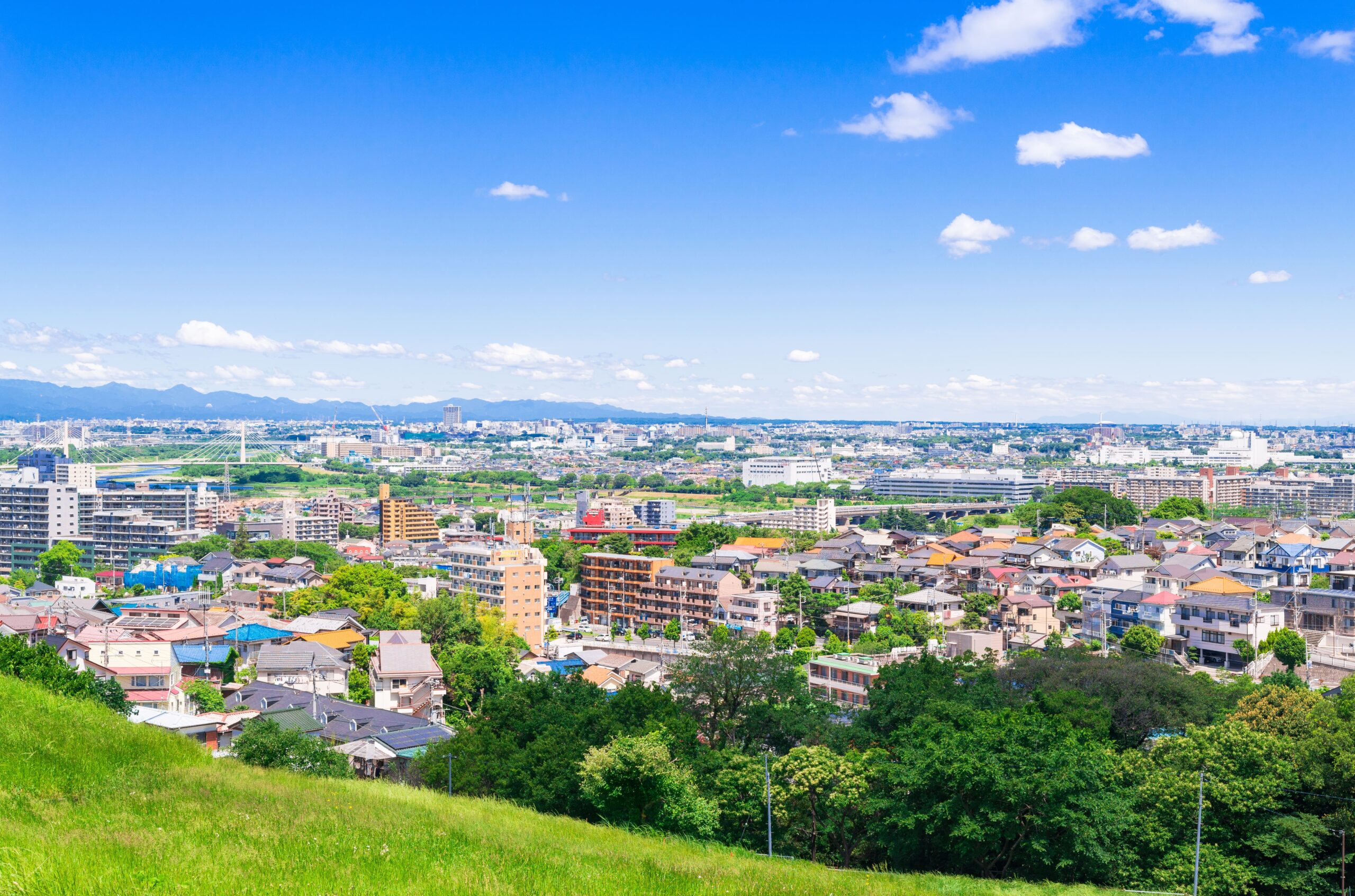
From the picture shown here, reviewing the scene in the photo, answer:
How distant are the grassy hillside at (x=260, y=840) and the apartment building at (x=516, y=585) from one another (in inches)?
689

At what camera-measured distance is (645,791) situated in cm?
855

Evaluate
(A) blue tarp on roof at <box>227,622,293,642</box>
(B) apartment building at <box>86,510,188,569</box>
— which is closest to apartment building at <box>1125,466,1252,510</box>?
(B) apartment building at <box>86,510,188,569</box>

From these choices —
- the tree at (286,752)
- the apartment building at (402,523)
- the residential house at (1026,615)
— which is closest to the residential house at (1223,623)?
the residential house at (1026,615)

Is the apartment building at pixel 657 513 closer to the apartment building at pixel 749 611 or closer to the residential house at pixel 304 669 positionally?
the apartment building at pixel 749 611

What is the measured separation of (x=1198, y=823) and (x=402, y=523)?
3961 centimetres

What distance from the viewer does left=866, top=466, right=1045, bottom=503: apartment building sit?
209 feet

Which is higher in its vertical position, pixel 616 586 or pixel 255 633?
pixel 255 633

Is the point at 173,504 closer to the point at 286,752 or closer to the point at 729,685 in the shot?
the point at 286,752

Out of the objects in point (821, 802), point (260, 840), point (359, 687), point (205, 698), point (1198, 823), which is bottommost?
point (359, 687)

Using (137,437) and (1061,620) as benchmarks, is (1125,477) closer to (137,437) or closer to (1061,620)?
(1061,620)

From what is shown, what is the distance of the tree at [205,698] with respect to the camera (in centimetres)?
1472

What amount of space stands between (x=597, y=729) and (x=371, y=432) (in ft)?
434

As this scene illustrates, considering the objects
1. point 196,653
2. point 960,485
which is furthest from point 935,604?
point 960,485

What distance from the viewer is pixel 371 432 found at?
447 feet
